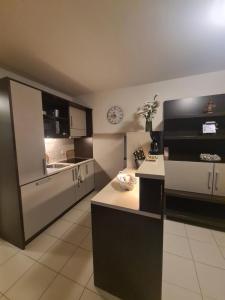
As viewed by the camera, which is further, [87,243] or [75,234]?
[75,234]

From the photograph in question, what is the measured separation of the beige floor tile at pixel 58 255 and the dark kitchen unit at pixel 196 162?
64.4 inches

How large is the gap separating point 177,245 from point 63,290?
1.41 m

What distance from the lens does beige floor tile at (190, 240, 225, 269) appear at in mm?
1591

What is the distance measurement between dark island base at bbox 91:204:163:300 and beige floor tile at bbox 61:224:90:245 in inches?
28.9

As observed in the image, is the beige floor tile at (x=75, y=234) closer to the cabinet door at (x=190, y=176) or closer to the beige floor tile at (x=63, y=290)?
the beige floor tile at (x=63, y=290)

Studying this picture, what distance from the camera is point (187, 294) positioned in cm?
127

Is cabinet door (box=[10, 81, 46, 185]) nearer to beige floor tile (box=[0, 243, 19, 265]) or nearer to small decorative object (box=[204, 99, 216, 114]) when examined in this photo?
beige floor tile (box=[0, 243, 19, 265])

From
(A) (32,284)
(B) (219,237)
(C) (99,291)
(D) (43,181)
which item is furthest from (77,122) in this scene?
(B) (219,237)

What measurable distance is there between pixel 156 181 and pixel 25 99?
5.92 feet

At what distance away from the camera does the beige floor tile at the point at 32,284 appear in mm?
1281

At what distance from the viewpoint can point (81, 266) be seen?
1.56 meters

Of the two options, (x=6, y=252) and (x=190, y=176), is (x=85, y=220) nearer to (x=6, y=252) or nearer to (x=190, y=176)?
(x=6, y=252)

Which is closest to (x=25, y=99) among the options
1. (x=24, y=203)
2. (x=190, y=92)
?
(x=24, y=203)

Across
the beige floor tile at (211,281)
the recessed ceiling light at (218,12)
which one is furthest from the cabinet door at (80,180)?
the recessed ceiling light at (218,12)
